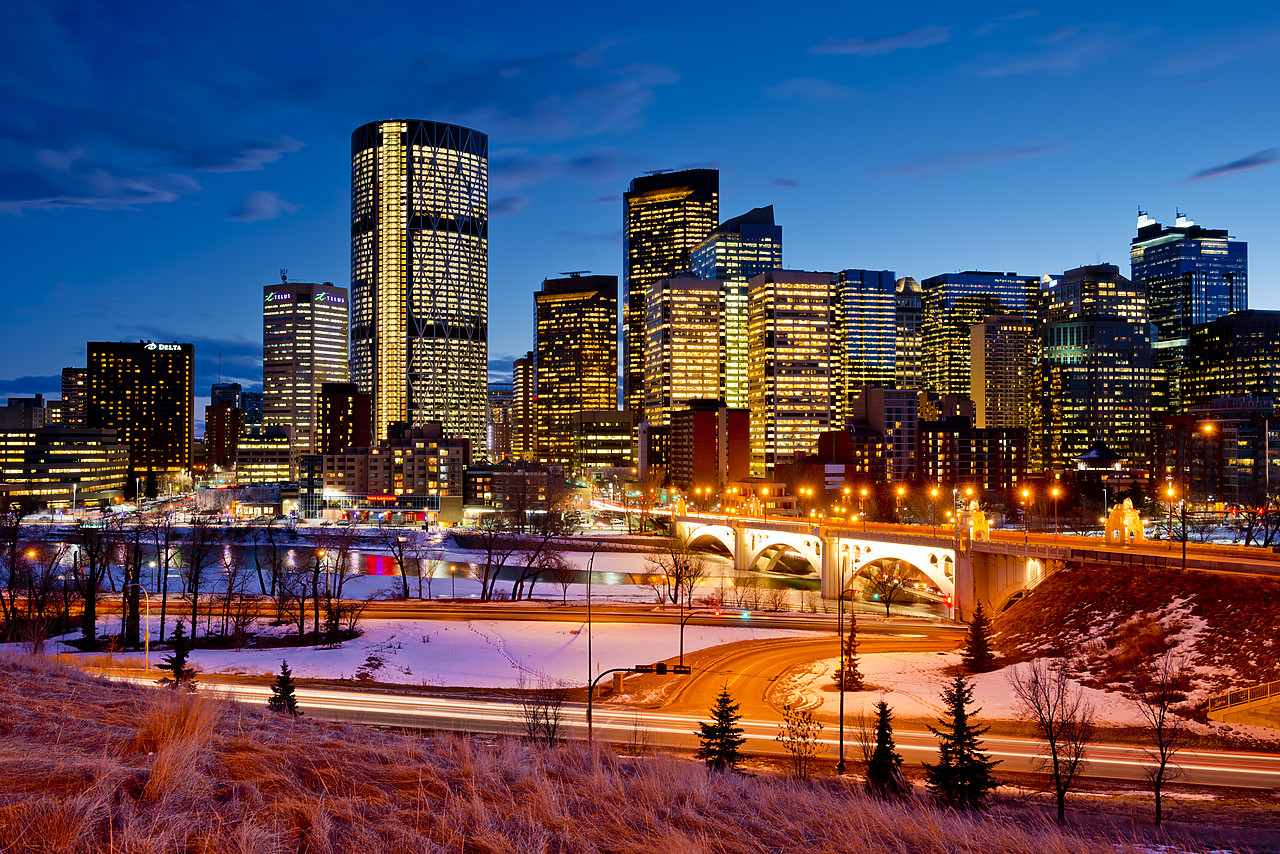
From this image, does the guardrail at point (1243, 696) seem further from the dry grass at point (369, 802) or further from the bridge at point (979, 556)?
the dry grass at point (369, 802)

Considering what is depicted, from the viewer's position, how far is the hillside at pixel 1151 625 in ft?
118

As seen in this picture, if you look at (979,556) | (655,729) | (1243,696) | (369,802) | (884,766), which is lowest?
(655,729)

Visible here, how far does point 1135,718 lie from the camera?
3356cm

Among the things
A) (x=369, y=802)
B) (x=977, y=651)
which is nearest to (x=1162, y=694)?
(x=977, y=651)

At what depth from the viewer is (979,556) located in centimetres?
6175

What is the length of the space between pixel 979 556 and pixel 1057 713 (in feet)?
93.4

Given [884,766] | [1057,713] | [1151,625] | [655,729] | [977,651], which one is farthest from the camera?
[977,651]

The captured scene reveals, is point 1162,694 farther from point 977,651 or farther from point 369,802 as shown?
point 369,802

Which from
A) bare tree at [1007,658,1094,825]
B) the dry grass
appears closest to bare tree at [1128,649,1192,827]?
bare tree at [1007,658,1094,825]

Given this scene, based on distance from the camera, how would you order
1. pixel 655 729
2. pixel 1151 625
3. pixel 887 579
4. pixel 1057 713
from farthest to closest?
pixel 887 579, pixel 1151 625, pixel 1057 713, pixel 655 729

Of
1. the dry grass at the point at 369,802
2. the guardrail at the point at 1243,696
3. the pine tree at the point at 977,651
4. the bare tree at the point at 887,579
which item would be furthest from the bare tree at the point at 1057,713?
the bare tree at the point at 887,579

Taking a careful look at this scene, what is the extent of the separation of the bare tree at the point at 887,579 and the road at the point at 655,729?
43101 millimetres

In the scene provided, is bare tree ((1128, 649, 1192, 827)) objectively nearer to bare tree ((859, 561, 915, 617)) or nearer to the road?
the road

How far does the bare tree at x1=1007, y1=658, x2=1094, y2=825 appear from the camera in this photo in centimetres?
2564
